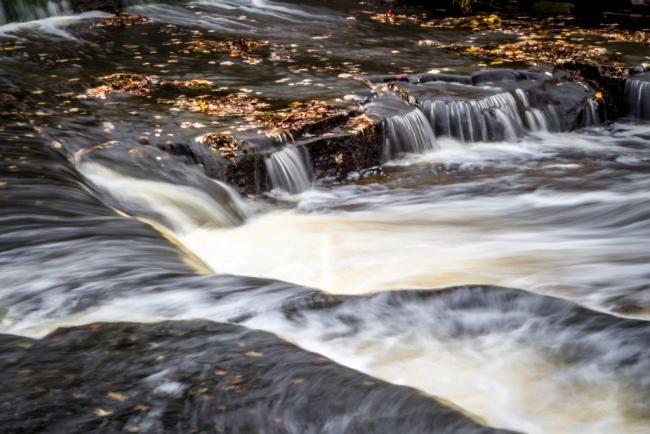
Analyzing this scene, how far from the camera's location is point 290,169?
7273mm

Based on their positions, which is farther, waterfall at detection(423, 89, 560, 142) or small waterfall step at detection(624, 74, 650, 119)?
small waterfall step at detection(624, 74, 650, 119)

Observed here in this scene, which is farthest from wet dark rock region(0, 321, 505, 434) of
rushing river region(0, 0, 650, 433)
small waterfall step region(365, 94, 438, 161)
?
small waterfall step region(365, 94, 438, 161)

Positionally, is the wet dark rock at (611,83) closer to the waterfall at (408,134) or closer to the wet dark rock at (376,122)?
the wet dark rock at (376,122)

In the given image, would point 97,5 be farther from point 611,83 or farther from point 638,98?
point 638,98

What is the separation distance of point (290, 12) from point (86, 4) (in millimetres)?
3314

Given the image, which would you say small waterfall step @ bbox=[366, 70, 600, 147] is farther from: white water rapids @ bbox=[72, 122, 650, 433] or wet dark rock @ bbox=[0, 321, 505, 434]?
wet dark rock @ bbox=[0, 321, 505, 434]

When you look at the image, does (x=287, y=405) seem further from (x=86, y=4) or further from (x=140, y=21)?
(x=86, y=4)

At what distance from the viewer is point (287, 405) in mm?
2834

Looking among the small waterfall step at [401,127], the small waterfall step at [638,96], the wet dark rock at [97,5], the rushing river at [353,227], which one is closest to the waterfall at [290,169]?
the rushing river at [353,227]

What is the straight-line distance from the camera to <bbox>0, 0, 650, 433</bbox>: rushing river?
3537mm

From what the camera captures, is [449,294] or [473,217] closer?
[449,294]

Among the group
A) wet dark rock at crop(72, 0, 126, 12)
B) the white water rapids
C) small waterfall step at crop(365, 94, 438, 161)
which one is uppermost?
wet dark rock at crop(72, 0, 126, 12)

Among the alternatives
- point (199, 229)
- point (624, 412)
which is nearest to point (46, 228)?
point (199, 229)

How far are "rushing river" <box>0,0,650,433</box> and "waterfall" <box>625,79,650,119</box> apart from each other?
0.03 m
